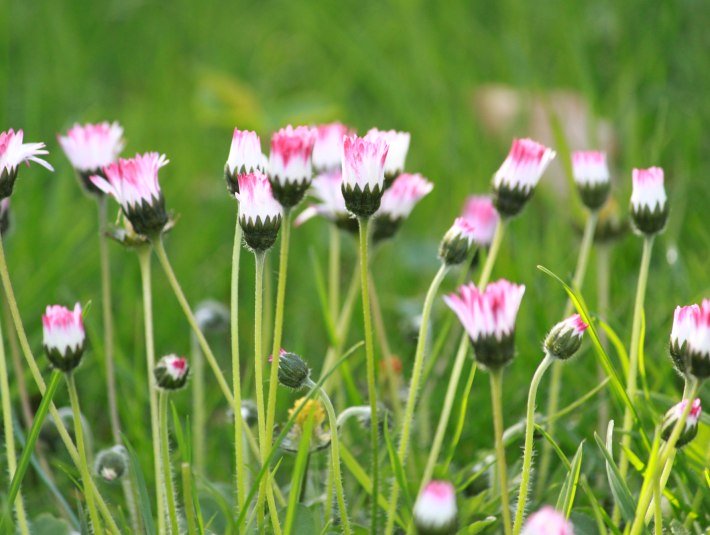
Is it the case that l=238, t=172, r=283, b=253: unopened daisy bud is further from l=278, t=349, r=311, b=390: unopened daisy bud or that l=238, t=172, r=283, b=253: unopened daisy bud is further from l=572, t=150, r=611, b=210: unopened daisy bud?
l=572, t=150, r=611, b=210: unopened daisy bud

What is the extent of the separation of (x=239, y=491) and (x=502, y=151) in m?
1.66

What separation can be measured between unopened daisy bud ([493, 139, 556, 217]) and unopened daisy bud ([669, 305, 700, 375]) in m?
0.28

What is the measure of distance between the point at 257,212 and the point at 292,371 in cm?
18

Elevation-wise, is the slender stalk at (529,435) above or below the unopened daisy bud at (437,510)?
above

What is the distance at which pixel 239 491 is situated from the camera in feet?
3.61

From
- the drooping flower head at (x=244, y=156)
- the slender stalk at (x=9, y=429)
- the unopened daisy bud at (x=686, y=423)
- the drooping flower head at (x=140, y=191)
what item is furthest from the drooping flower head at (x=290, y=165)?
the unopened daisy bud at (x=686, y=423)

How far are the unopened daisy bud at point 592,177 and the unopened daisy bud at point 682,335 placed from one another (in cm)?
39

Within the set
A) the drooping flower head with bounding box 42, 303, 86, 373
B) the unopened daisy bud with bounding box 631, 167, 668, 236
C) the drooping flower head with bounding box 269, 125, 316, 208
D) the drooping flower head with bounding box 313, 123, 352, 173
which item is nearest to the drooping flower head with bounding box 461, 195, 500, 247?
the drooping flower head with bounding box 313, 123, 352, 173

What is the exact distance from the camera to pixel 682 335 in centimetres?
99

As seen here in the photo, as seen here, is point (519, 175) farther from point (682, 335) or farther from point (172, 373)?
point (172, 373)

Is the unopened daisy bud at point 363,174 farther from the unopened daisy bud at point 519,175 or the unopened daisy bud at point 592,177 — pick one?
the unopened daisy bud at point 592,177

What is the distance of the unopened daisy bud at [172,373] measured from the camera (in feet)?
3.77

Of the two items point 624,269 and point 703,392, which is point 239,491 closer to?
point 703,392

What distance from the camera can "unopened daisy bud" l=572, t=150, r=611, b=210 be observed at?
4.45ft
